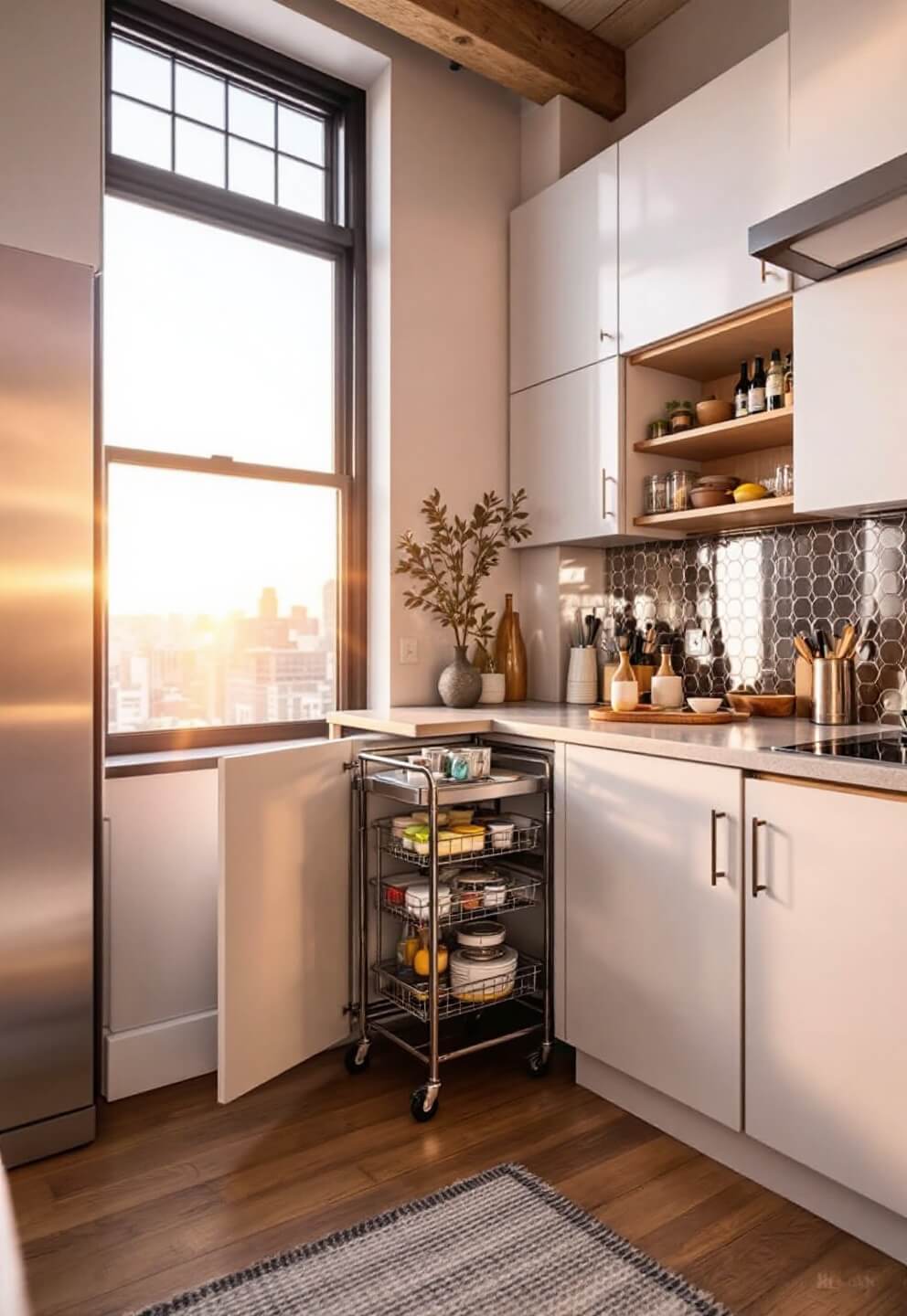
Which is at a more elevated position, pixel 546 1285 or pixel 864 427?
pixel 864 427

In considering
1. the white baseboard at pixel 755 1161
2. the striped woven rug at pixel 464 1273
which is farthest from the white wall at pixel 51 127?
the white baseboard at pixel 755 1161

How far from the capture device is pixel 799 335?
2.20 m

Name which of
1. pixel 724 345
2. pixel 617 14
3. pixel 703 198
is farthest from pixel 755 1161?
pixel 617 14

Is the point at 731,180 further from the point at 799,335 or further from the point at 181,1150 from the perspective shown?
the point at 181,1150

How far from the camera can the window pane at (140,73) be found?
2643mm

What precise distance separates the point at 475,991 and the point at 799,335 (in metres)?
1.83

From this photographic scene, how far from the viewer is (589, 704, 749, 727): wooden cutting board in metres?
2.39

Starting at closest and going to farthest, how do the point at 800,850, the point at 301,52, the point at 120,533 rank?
the point at 800,850 → the point at 120,533 → the point at 301,52

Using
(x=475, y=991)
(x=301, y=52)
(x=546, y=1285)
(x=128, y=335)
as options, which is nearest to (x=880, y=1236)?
(x=546, y=1285)

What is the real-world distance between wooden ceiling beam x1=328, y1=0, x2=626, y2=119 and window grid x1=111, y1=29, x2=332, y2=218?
44 cm

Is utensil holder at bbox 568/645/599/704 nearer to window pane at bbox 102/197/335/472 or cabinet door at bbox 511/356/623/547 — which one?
cabinet door at bbox 511/356/623/547

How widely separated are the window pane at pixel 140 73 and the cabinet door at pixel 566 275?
1.18 metres

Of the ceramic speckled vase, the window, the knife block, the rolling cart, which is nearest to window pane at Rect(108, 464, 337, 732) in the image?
the window

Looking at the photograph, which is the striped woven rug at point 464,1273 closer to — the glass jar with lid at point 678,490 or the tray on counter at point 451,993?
the tray on counter at point 451,993
